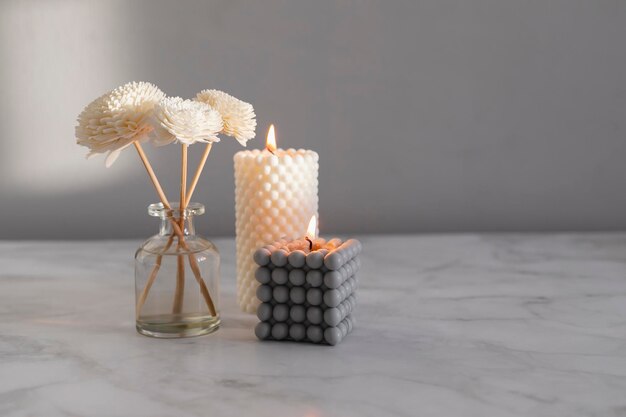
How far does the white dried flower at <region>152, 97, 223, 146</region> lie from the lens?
34.4 inches

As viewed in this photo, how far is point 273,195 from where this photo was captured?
101 centimetres

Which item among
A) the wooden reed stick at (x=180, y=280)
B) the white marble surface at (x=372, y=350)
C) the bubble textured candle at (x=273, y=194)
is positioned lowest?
the white marble surface at (x=372, y=350)

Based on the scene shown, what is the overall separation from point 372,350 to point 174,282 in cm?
23

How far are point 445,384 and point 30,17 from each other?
3.16ft

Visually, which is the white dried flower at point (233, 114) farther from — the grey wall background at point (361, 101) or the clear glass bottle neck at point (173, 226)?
the grey wall background at point (361, 101)

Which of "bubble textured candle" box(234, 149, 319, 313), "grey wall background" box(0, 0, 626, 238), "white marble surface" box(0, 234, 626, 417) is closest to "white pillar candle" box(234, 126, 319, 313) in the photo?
"bubble textured candle" box(234, 149, 319, 313)

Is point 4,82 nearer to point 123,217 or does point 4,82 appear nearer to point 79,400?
point 123,217

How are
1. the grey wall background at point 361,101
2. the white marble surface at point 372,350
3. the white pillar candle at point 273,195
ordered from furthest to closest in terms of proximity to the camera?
1. the grey wall background at point 361,101
2. the white pillar candle at point 273,195
3. the white marble surface at point 372,350

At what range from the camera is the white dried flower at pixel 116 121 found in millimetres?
894

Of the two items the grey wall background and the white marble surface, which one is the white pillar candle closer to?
the white marble surface

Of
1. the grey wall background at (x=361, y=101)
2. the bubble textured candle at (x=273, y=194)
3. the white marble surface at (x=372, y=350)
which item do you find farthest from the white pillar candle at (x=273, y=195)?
the grey wall background at (x=361, y=101)

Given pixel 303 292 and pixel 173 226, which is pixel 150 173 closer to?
pixel 173 226

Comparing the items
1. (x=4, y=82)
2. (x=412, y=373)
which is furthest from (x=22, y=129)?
(x=412, y=373)

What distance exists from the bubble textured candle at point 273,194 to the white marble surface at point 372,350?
108 millimetres
